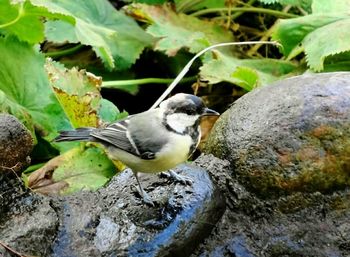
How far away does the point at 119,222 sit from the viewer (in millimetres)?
2383

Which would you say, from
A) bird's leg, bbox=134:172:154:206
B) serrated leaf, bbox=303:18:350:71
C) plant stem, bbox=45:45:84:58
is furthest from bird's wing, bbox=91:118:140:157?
plant stem, bbox=45:45:84:58

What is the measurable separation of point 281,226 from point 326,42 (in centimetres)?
111

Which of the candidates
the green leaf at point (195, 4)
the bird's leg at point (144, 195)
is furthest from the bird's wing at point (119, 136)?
the green leaf at point (195, 4)

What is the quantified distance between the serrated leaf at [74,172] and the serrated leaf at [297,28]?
1058 millimetres

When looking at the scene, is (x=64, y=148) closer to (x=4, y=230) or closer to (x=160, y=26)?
(x=160, y=26)

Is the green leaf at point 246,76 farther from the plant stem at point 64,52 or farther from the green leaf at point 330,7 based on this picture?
the plant stem at point 64,52

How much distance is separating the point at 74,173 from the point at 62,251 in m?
0.82

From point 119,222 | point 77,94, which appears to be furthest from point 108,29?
point 119,222

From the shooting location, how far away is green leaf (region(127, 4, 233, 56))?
148 inches

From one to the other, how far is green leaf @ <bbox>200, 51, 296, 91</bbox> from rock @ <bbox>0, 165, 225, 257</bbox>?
99 cm

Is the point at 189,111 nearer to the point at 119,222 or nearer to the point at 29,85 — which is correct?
the point at 119,222

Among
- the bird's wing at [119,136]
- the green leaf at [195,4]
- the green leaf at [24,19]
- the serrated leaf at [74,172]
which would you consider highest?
the green leaf at [24,19]

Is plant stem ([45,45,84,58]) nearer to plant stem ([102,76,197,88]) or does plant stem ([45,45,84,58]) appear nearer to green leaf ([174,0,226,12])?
plant stem ([102,76,197,88])

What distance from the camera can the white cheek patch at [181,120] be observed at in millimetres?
2520
